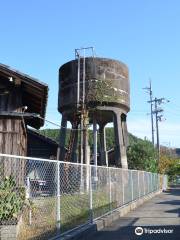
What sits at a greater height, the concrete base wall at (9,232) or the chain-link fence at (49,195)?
the chain-link fence at (49,195)

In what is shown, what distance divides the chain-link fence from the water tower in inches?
484

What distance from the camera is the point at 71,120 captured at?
96.5 ft

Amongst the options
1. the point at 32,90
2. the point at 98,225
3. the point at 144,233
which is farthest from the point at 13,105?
the point at 144,233

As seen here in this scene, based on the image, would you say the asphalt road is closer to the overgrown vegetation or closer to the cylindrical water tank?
the overgrown vegetation

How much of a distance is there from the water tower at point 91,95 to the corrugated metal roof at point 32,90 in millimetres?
9544

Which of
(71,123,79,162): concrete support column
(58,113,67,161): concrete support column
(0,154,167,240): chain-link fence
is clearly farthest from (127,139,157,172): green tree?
(0,154,167,240): chain-link fence

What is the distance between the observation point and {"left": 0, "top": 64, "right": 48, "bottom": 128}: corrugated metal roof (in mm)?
14230

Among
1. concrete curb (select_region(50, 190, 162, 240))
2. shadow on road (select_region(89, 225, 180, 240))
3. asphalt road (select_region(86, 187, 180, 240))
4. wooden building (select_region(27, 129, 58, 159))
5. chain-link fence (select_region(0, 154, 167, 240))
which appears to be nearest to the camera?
chain-link fence (select_region(0, 154, 167, 240))

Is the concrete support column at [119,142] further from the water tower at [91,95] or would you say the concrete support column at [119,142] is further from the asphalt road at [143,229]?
the asphalt road at [143,229]

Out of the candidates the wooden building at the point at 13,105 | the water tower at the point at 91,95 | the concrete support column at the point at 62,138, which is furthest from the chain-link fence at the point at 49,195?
the concrete support column at the point at 62,138

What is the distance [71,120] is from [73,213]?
18.4 meters

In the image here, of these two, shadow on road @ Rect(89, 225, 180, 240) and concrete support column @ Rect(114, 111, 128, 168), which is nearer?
shadow on road @ Rect(89, 225, 180, 240)

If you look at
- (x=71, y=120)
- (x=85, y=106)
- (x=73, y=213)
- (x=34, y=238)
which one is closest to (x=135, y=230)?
(x=73, y=213)

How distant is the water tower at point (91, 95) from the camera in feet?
89.8
